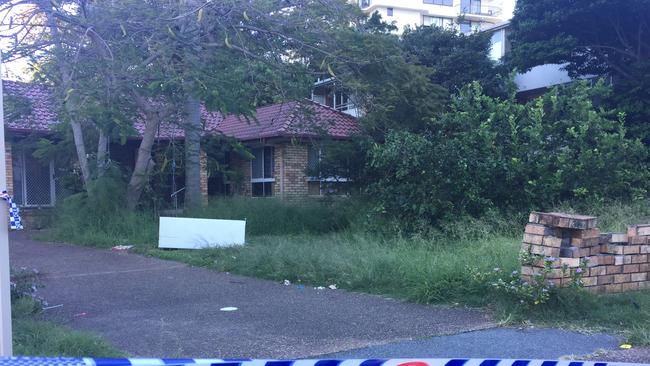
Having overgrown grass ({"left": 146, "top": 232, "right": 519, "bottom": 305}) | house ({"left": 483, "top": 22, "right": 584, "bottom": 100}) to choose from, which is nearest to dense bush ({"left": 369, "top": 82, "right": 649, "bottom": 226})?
overgrown grass ({"left": 146, "top": 232, "right": 519, "bottom": 305})

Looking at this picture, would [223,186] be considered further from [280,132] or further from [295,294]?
[295,294]

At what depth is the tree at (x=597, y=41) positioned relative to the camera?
52.0ft

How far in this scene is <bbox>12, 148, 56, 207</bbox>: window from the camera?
56.3 ft

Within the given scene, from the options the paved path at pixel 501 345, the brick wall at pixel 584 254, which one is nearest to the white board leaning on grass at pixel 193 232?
the brick wall at pixel 584 254

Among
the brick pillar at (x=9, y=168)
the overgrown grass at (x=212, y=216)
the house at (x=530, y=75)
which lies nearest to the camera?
the overgrown grass at (x=212, y=216)

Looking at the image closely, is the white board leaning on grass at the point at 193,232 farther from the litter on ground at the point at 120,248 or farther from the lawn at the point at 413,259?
the litter on ground at the point at 120,248

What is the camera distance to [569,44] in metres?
16.8

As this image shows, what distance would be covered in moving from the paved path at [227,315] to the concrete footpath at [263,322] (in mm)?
10

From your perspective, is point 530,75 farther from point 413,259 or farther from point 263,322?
point 263,322

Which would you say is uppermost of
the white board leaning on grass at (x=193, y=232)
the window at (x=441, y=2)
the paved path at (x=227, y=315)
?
the window at (x=441, y=2)

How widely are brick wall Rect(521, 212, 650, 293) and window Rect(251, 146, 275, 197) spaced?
1344 cm

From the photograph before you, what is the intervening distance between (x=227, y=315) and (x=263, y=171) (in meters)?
13.7

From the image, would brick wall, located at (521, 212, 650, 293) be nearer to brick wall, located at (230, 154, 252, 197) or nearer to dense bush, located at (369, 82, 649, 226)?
dense bush, located at (369, 82, 649, 226)

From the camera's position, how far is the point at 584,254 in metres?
6.63
